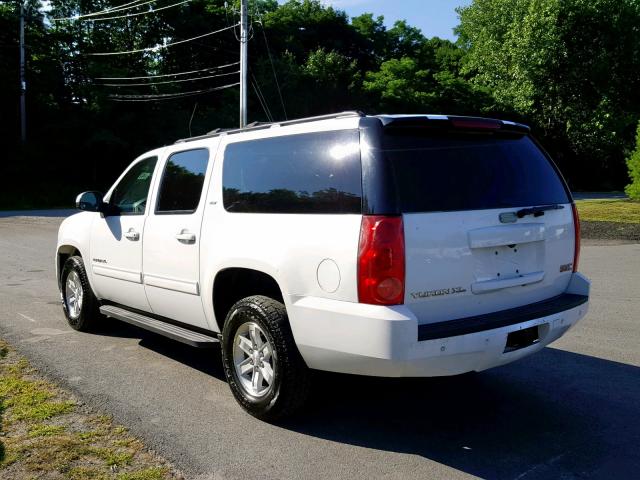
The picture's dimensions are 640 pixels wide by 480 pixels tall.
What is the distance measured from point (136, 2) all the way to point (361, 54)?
25808mm

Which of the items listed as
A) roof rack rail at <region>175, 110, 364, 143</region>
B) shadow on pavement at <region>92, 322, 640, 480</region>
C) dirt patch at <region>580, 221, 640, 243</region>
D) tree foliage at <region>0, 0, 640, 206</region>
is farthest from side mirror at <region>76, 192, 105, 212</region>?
tree foliage at <region>0, 0, 640, 206</region>

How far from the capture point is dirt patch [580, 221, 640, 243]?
15581mm

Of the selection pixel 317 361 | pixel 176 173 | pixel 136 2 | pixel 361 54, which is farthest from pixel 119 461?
pixel 361 54

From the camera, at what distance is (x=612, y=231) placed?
54.2ft

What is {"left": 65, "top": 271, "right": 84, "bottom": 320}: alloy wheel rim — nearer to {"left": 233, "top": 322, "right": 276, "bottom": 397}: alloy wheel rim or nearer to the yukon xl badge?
{"left": 233, "top": 322, "right": 276, "bottom": 397}: alloy wheel rim

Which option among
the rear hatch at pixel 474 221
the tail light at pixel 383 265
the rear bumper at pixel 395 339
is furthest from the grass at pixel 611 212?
the tail light at pixel 383 265

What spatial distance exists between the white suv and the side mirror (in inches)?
47.6

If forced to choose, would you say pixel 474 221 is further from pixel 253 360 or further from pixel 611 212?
pixel 611 212

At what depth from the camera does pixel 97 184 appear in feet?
128

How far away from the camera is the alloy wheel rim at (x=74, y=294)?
650cm

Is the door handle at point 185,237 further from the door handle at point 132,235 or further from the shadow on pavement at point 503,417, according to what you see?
the shadow on pavement at point 503,417

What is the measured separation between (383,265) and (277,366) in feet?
3.47

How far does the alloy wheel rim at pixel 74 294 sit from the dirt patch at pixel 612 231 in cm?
1321

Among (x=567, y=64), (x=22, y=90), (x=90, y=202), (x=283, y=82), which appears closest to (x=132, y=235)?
(x=90, y=202)
